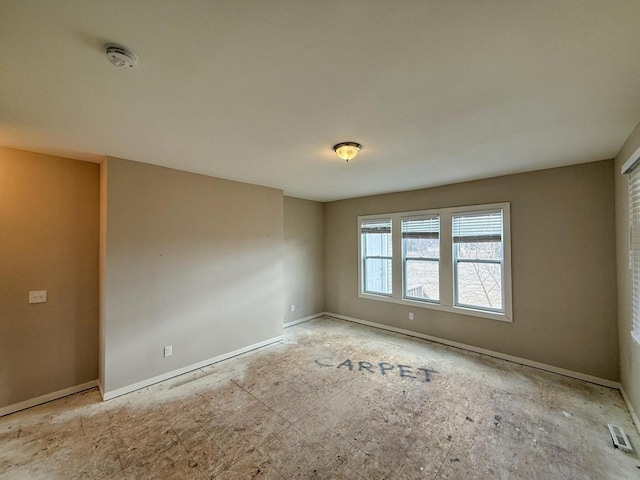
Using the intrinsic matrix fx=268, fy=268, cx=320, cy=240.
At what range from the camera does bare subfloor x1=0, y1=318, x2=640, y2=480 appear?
1960 millimetres

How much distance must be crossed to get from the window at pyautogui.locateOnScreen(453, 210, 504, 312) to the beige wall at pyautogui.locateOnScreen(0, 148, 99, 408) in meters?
4.98

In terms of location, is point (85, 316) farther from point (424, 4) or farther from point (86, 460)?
point (424, 4)

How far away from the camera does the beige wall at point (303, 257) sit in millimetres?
5406

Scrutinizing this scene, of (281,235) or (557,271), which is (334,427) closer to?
(281,235)

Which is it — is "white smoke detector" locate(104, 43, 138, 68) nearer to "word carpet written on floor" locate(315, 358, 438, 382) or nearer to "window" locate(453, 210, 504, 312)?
"word carpet written on floor" locate(315, 358, 438, 382)

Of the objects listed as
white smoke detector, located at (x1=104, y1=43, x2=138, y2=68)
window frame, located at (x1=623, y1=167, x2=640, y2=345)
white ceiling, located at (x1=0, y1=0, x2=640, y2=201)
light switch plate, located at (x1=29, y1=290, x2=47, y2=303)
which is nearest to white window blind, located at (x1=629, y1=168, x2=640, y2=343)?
window frame, located at (x1=623, y1=167, x2=640, y2=345)

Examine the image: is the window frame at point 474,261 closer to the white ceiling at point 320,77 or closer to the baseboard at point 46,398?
the white ceiling at point 320,77

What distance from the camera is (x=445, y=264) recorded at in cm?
435

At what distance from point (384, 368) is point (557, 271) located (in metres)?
2.52

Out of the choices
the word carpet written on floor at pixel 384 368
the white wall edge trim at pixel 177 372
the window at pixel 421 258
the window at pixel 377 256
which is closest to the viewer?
the white wall edge trim at pixel 177 372

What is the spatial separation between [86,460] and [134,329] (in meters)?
1.26

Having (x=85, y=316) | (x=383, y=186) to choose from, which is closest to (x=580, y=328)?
(x=383, y=186)

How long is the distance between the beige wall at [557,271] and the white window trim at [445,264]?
3.3 inches

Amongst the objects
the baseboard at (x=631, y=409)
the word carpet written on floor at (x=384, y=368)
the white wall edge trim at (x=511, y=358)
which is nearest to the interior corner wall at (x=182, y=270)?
the word carpet written on floor at (x=384, y=368)
